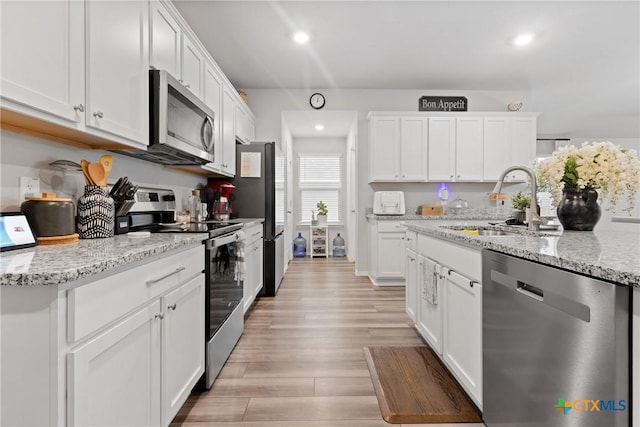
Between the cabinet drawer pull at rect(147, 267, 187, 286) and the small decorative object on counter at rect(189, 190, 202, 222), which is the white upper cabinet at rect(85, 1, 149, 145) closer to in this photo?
the cabinet drawer pull at rect(147, 267, 187, 286)

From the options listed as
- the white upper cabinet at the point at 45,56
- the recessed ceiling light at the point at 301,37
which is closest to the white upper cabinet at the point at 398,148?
the recessed ceiling light at the point at 301,37

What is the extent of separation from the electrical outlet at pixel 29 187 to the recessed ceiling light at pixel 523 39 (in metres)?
4.15

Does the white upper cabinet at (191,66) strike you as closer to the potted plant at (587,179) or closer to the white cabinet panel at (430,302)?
the white cabinet panel at (430,302)

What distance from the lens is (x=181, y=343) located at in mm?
1535

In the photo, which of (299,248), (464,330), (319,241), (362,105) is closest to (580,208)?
(464,330)

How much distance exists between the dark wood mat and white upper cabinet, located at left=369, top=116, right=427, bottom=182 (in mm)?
2733

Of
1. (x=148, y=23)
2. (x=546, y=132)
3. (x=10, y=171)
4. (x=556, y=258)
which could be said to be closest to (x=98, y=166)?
(x=10, y=171)

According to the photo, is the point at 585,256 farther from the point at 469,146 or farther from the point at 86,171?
the point at 469,146

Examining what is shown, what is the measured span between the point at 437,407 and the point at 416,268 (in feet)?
3.48

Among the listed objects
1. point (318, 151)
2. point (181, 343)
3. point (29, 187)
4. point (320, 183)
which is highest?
point (318, 151)

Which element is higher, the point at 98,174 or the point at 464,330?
the point at 98,174

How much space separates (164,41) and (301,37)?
169 centimetres

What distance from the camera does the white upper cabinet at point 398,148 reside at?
15.3ft

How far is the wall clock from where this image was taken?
489cm
